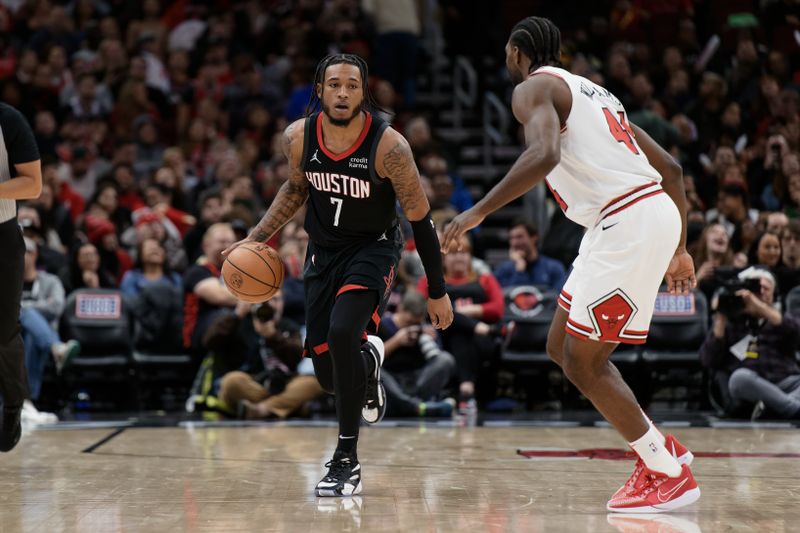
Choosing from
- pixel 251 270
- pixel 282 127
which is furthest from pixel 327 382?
pixel 282 127

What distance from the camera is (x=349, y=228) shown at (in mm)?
5117

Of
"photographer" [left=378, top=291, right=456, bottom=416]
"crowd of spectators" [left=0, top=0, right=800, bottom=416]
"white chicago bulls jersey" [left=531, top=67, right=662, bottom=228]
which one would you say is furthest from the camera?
"crowd of spectators" [left=0, top=0, right=800, bottom=416]

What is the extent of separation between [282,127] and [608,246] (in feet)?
28.2

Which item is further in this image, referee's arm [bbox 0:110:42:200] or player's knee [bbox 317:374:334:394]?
referee's arm [bbox 0:110:42:200]

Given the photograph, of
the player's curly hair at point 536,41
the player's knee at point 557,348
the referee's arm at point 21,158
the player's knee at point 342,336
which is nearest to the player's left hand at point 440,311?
the player's knee at point 342,336

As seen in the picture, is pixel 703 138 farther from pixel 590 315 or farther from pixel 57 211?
pixel 590 315

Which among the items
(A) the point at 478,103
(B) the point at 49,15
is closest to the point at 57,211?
(B) the point at 49,15

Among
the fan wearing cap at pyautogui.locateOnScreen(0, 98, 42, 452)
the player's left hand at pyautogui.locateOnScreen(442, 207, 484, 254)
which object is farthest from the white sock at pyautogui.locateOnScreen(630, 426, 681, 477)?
the fan wearing cap at pyautogui.locateOnScreen(0, 98, 42, 452)

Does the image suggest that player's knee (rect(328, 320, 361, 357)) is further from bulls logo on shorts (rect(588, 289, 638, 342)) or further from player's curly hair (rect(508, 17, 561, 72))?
player's curly hair (rect(508, 17, 561, 72))

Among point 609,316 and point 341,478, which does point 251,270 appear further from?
point 609,316

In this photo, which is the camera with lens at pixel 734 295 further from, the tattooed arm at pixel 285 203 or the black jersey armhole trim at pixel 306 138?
the black jersey armhole trim at pixel 306 138

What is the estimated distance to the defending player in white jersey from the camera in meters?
4.46

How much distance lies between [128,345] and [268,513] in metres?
5.35

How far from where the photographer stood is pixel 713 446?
673 centimetres
